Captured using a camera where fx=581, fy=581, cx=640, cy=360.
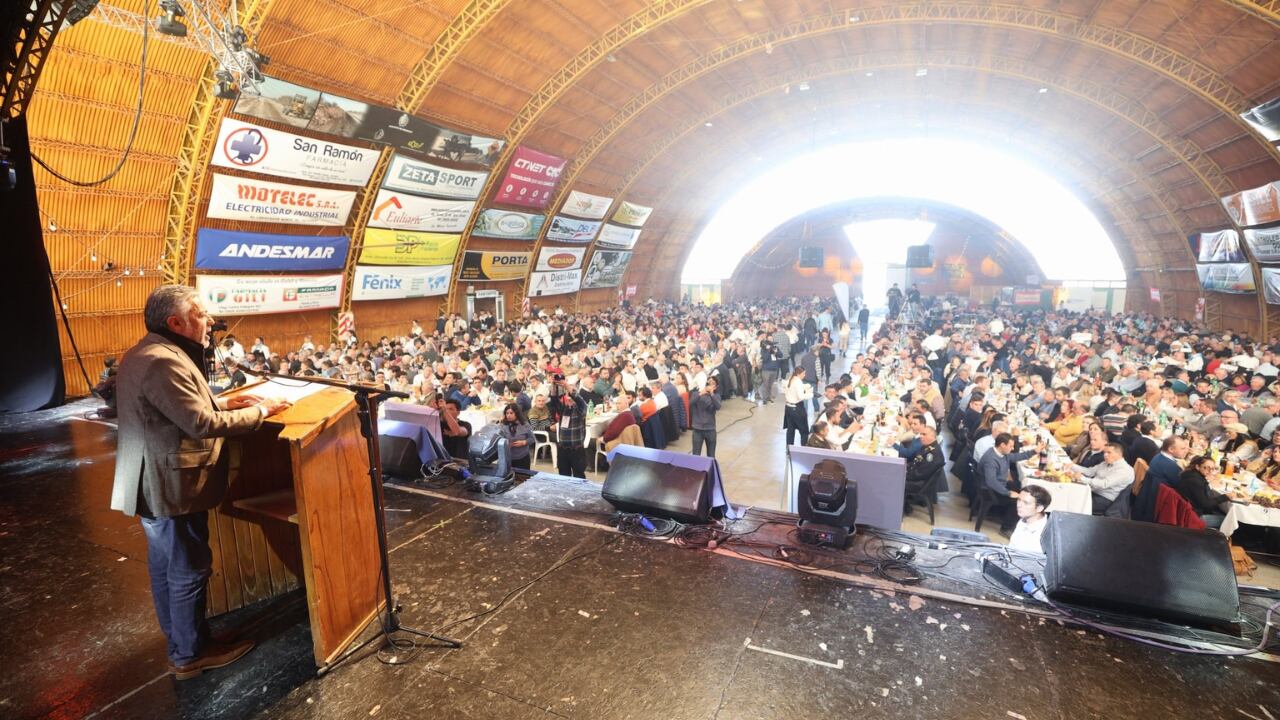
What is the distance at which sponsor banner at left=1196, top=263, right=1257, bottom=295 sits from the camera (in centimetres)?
2002

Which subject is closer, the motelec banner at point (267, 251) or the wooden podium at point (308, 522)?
the wooden podium at point (308, 522)

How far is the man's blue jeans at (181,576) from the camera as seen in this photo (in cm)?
270

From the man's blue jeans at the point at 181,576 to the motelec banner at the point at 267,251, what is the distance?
14.5 metres

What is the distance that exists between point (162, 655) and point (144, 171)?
46.6 ft

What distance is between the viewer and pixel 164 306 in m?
2.69

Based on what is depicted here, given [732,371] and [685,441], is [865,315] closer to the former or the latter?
[732,371]

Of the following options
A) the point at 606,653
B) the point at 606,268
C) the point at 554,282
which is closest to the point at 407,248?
the point at 554,282

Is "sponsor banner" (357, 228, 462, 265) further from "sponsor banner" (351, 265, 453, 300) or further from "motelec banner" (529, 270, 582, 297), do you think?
"motelec banner" (529, 270, 582, 297)

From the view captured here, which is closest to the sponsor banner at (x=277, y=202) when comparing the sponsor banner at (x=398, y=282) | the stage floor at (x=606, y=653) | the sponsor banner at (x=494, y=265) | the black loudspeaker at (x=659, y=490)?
the sponsor banner at (x=398, y=282)

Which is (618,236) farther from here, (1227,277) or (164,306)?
(164,306)

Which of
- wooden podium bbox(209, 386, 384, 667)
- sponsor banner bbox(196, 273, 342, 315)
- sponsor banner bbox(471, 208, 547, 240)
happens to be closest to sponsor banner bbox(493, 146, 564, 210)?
sponsor banner bbox(471, 208, 547, 240)

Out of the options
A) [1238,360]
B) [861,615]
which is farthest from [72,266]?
[1238,360]

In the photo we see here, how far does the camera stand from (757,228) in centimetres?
4206

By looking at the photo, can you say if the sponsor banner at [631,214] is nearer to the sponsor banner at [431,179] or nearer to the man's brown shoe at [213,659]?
the sponsor banner at [431,179]
